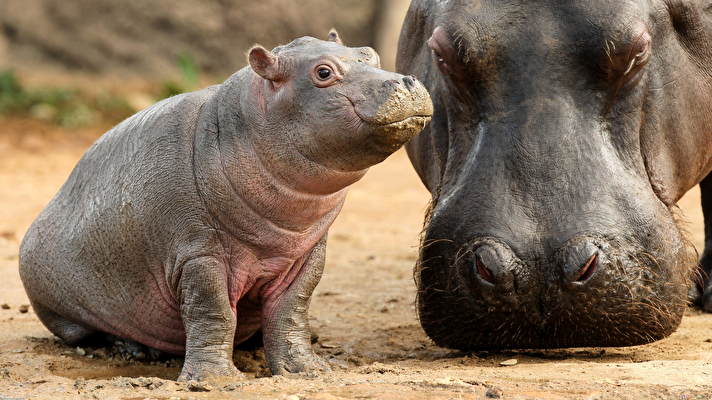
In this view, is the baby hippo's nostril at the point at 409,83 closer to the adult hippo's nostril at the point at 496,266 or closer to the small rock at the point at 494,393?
the adult hippo's nostril at the point at 496,266

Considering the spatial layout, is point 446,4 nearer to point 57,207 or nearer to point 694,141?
point 694,141

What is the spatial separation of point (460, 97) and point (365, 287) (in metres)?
1.91

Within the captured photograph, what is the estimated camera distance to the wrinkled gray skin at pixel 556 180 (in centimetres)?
398

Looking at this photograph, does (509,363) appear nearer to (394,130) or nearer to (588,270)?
(588,270)

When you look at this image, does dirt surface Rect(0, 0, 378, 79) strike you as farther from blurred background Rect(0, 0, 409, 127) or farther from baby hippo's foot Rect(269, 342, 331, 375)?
baby hippo's foot Rect(269, 342, 331, 375)

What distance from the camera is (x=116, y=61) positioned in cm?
1382

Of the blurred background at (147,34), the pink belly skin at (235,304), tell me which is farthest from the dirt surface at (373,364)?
the blurred background at (147,34)

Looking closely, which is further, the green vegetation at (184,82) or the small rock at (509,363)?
the green vegetation at (184,82)

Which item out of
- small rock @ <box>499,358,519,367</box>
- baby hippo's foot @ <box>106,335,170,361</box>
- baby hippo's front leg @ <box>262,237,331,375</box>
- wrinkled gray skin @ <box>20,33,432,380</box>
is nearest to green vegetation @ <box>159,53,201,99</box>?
baby hippo's foot @ <box>106,335,170,361</box>

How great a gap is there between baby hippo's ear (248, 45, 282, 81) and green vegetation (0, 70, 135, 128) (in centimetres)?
932

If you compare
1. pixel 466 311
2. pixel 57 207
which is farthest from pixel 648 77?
pixel 57 207

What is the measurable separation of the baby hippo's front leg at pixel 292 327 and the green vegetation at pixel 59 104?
9.06m

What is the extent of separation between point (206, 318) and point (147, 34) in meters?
10.5

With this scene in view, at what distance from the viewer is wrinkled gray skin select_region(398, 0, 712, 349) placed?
13.1ft
